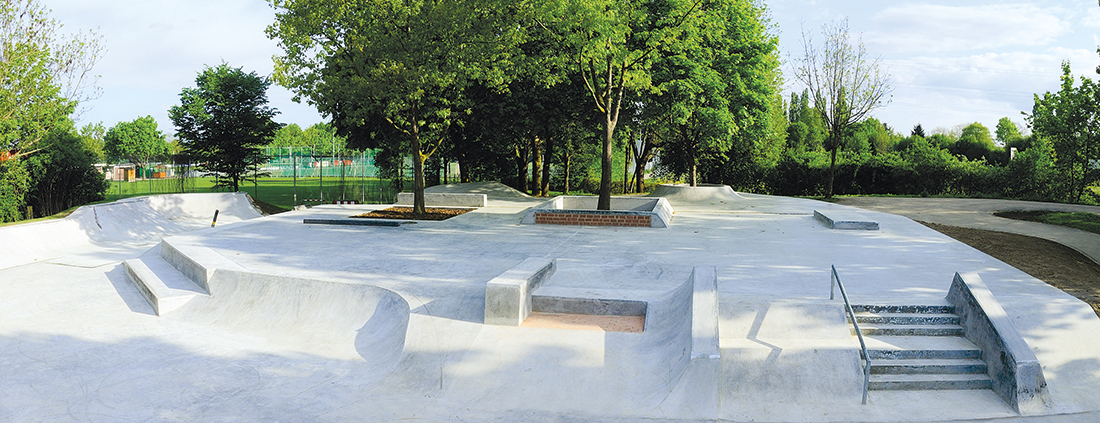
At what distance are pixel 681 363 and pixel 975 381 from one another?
313cm

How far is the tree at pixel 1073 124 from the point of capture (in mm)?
23283

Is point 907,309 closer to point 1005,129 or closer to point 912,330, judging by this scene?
point 912,330

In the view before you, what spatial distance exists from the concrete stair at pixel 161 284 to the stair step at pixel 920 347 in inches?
408

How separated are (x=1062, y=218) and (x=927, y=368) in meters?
15.8

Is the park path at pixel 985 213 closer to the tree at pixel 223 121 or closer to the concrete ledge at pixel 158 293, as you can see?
the concrete ledge at pixel 158 293

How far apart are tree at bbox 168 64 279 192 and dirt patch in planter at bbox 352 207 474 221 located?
1340 cm

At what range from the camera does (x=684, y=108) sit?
24188 millimetres

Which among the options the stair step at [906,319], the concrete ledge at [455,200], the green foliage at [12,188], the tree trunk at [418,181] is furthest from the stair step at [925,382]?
the green foliage at [12,188]

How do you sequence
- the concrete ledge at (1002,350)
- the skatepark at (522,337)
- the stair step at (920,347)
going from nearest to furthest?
1. the concrete ledge at (1002,350)
2. the skatepark at (522,337)
3. the stair step at (920,347)

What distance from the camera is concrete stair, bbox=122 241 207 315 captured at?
1042 cm

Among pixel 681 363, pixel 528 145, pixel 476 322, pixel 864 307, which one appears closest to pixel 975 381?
pixel 864 307

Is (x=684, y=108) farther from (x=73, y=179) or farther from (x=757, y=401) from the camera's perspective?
(x=73, y=179)

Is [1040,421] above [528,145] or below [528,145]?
below

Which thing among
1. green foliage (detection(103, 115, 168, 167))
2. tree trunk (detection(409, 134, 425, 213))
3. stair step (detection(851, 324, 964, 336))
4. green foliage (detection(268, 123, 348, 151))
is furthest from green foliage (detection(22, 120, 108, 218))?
green foliage (detection(268, 123, 348, 151))
